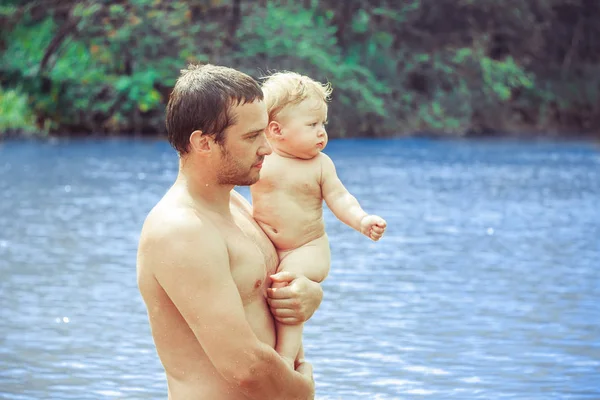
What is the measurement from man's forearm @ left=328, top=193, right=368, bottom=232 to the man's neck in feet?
2.11

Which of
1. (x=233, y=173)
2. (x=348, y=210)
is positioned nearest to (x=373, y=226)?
(x=348, y=210)

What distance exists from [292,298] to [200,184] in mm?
412

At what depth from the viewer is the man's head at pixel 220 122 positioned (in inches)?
108

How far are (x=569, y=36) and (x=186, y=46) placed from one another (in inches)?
547

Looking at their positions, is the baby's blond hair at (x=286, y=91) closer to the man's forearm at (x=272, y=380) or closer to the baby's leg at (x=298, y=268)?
the baby's leg at (x=298, y=268)

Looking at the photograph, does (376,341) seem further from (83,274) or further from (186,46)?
(186,46)

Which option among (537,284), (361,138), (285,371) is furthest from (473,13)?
(285,371)

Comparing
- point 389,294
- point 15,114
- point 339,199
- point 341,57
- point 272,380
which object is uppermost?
point 339,199

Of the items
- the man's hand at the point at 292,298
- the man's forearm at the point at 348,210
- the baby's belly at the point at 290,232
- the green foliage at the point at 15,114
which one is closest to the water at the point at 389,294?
the man's forearm at the point at 348,210

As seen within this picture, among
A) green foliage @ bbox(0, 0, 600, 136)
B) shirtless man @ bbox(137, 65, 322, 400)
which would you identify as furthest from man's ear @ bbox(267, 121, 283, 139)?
green foliage @ bbox(0, 0, 600, 136)

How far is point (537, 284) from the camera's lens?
9.32 meters

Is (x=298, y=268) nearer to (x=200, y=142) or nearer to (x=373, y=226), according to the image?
(x=373, y=226)

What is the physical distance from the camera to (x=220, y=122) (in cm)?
275

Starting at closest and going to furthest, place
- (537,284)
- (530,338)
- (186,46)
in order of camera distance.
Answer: (530,338)
(537,284)
(186,46)
